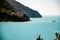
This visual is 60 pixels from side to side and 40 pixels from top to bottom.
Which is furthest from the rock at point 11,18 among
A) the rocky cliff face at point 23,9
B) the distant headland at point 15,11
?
the rocky cliff face at point 23,9

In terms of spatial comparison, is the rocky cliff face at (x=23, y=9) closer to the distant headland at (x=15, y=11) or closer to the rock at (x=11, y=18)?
the distant headland at (x=15, y=11)

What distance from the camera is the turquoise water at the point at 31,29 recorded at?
247cm

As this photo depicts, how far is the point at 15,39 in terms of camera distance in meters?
2.47

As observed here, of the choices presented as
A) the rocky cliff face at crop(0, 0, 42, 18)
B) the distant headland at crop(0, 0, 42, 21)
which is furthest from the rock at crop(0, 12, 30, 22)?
the rocky cliff face at crop(0, 0, 42, 18)

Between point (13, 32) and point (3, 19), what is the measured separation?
12.9 inches

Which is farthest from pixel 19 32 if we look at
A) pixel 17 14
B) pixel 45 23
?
pixel 45 23

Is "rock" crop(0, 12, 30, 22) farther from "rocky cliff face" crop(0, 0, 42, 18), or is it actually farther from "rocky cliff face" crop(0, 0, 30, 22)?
"rocky cliff face" crop(0, 0, 42, 18)

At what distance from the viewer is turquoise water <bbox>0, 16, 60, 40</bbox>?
2.47 m

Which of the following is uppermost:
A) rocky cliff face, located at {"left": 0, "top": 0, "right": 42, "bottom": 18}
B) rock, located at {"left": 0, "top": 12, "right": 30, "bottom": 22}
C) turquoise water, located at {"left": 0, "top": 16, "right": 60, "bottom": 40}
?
rocky cliff face, located at {"left": 0, "top": 0, "right": 42, "bottom": 18}

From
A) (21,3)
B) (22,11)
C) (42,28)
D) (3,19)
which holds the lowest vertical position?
(42,28)

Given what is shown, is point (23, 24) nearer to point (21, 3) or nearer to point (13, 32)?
point (13, 32)

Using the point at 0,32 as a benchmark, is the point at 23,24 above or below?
above

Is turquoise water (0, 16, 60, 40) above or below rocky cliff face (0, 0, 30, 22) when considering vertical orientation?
below

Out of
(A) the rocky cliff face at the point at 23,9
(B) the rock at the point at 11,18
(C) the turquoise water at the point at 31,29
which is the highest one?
(A) the rocky cliff face at the point at 23,9
